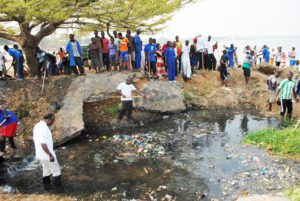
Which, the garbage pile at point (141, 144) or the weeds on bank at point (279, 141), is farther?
the garbage pile at point (141, 144)

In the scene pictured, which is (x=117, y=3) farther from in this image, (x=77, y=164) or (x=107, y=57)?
(x=77, y=164)

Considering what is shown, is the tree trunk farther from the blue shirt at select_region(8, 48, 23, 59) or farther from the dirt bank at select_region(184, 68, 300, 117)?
the dirt bank at select_region(184, 68, 300, 117)

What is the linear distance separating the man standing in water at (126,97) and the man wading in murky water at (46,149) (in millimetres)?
4976

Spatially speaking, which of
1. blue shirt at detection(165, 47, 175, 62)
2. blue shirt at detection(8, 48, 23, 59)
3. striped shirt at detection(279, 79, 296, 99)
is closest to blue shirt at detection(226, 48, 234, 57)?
blue shirt at detection(165, 47, 175, 62)

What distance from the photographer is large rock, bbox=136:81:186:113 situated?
537 inches

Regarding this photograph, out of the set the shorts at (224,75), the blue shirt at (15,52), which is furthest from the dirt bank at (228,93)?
the blue shirt at (15,52)

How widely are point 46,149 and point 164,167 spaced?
10.4ft

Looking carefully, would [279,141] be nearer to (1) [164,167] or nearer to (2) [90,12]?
(1) [164,167]

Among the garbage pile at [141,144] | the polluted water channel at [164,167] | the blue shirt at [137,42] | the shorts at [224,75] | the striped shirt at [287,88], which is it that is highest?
the blue shirt at [137,42]

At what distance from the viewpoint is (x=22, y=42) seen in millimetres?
14141

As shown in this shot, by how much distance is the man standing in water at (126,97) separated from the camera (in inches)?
475

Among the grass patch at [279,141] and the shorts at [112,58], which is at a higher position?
the shorts at [112,58]

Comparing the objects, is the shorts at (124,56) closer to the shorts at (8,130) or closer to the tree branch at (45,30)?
the tree branch at (45,30)

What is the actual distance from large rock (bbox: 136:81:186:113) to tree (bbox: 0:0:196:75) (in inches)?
99.3
